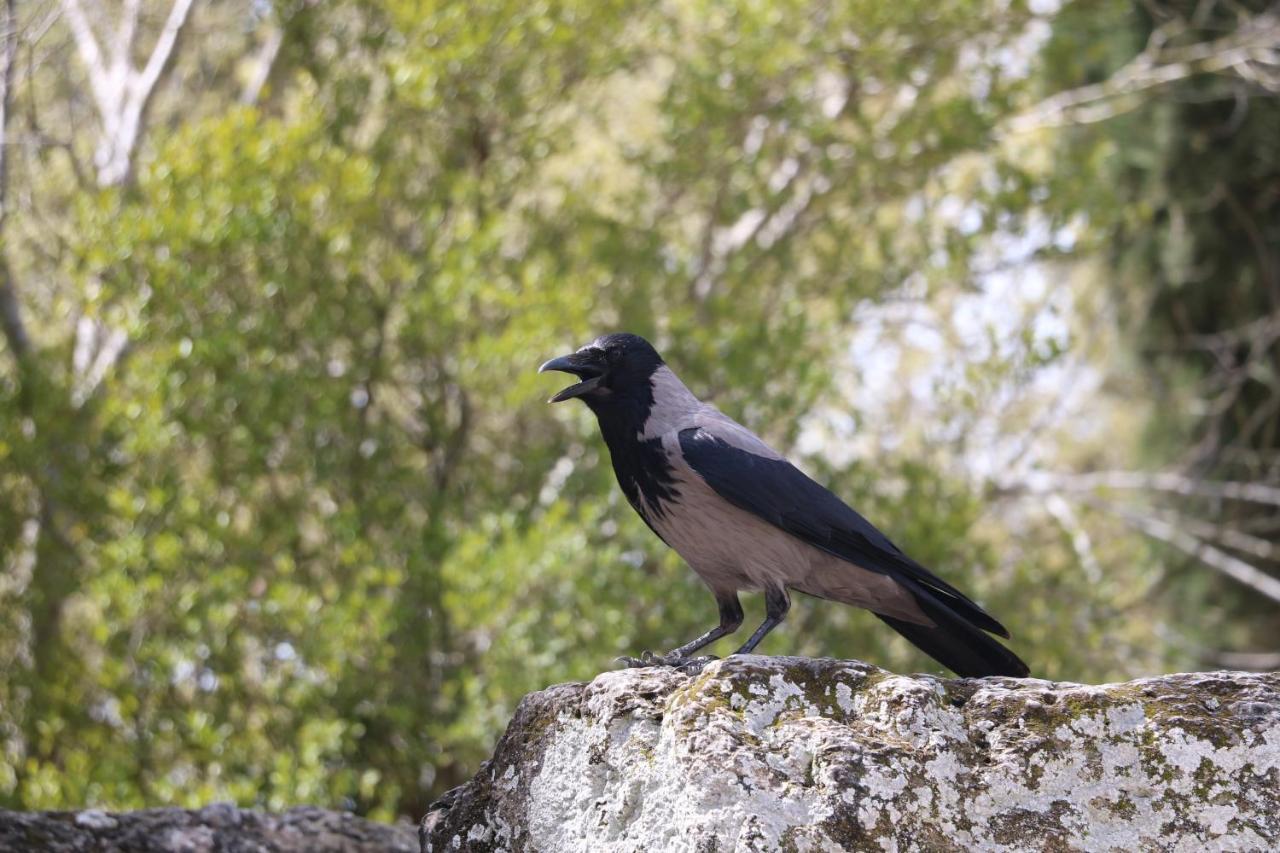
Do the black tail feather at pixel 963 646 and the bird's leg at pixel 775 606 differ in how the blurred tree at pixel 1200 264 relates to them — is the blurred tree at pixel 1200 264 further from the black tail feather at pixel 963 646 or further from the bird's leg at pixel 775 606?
the bird's leg at pixel 775 606

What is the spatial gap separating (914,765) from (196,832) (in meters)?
2.54

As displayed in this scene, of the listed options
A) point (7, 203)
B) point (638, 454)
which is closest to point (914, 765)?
point (638, 454)

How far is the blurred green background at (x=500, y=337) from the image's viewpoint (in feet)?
25.7

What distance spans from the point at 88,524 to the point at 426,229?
257 cm

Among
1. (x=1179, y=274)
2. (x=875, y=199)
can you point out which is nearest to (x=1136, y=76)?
(x=1179, y=274)

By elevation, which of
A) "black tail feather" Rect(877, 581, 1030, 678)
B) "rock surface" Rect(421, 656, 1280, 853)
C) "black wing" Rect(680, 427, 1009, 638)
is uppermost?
"black wing" Rect(680, 427, 1009, 638)

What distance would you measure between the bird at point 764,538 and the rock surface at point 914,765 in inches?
28.8

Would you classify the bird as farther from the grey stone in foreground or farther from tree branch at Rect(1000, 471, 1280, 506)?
tree branch at Rect(1000, 471, 1280, 506)

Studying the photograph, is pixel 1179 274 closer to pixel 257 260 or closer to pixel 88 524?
pixel 257 260

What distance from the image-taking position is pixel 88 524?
8.09 m

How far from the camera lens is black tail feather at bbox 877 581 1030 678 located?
4109mm

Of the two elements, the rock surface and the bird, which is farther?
the bird

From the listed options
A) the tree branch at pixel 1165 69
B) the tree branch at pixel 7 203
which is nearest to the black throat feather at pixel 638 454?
the tree branch at pixel 7 203

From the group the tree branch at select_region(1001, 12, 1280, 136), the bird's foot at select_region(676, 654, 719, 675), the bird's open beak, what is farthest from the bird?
the tree branch at select_region(1001, 12, 1280, 136)
